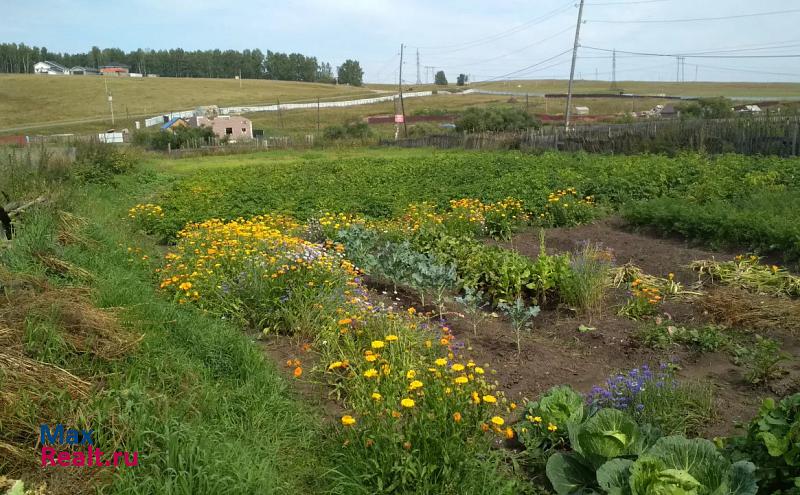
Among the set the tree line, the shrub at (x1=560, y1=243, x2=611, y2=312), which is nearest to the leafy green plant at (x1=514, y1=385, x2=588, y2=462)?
the shrub at (x1=560, y1=243, x2=611, y2=312)

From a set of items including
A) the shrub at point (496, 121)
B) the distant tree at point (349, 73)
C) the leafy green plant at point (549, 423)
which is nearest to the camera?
the leafy green plant at point (549, 423)

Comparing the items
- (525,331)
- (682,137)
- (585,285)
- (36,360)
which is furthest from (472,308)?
(682,137)

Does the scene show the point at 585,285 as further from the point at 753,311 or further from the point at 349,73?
the point at 349,73

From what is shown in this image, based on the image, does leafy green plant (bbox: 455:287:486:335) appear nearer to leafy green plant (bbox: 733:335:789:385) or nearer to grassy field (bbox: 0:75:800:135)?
leafy green plant (bbox: 733:335:789:385)

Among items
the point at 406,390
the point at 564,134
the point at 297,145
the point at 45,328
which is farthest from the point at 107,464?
the point at 297,145

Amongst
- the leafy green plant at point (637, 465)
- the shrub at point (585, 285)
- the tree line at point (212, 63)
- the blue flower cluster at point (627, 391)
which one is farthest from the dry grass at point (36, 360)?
the tree line at point (212, 63)

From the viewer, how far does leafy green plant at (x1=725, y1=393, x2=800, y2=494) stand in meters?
2.51

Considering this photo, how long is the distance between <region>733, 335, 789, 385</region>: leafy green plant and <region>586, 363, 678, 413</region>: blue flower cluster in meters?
0.69

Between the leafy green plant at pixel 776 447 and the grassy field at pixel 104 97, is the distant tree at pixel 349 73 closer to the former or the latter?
the grassy field at pixel 104 97

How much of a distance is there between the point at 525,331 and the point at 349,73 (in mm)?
152818

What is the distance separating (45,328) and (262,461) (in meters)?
1.75

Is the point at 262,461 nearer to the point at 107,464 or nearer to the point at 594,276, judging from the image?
the point at 107,464

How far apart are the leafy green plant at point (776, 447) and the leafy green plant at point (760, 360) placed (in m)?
1.58

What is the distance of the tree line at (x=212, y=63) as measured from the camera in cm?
13675
